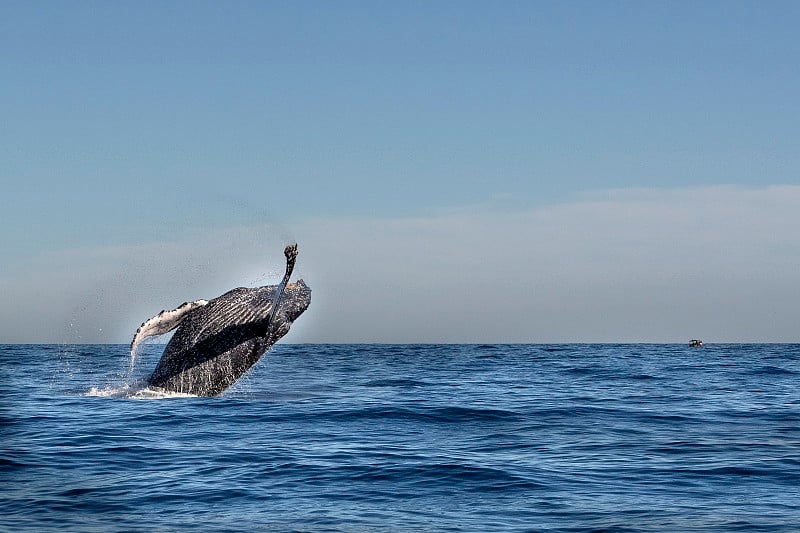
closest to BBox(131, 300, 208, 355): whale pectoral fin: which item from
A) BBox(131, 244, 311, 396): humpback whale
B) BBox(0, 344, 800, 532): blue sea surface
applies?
BBox(131, 244, 311, 396): humpback whale

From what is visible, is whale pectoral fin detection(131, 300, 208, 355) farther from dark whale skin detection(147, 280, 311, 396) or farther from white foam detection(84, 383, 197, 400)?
white foam detection(84, 383, 197, 400)

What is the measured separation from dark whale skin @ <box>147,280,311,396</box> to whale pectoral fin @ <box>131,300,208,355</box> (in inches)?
9.3

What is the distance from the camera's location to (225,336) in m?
17.7

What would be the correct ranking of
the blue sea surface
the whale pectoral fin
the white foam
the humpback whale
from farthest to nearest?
the white foam < the humpback whale < the whale pectoral fin < the blue sea surface

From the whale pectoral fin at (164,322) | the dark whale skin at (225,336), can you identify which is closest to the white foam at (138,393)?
the dark whale skin at (225,336)

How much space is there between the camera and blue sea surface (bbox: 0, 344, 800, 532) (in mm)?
9359

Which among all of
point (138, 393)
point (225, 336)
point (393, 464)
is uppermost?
point (225, 336)

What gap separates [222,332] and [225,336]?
0.33 ft

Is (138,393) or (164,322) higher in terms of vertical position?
(164,322)

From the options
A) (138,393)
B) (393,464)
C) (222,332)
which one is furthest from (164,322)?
(393,464)

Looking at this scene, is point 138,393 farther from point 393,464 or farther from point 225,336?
point 393,464

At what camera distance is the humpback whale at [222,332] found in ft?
57.8

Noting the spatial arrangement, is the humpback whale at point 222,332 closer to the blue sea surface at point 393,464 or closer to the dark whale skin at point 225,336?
the dark whale skin at point 225,336

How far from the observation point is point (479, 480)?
441 inches
